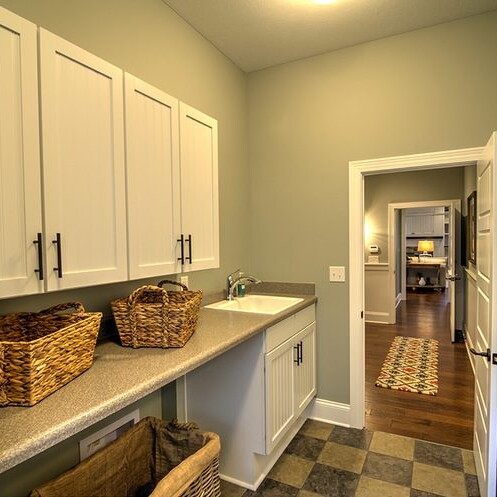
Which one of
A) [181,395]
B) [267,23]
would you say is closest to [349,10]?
[267,23]

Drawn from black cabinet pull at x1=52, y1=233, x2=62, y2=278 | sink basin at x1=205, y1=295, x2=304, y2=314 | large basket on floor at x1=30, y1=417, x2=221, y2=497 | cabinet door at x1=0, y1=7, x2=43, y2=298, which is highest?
cabinet door at x1=0, y1=7, x2=43, y2=298

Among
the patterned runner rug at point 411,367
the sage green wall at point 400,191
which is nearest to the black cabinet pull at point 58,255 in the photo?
the patterned runner rug at point 411,367

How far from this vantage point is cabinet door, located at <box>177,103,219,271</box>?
1.84 m

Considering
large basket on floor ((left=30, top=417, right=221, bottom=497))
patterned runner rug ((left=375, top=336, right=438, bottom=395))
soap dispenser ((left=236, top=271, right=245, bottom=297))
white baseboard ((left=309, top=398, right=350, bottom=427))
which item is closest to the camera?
large basket on floor ((left=30, top=417, right=221, bottom=497))

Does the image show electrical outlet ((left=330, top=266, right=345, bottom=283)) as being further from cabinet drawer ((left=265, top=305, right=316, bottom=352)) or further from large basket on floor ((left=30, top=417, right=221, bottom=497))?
large basket on floor ((left=30, top=417, right=221, bottom=497))

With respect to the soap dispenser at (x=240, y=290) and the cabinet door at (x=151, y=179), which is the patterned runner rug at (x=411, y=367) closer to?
the soap dispenser at (x=240, y=290)

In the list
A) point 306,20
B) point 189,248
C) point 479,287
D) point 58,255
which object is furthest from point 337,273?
point 58,255

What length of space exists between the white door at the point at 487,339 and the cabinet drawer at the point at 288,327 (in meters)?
1.04

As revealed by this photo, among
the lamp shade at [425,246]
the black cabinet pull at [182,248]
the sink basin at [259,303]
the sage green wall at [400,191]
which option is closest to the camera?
the black cabinet pull at [182,248]

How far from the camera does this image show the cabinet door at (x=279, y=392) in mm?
2002

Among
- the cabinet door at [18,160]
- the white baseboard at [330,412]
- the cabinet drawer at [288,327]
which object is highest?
the cabinet door at [18,160]

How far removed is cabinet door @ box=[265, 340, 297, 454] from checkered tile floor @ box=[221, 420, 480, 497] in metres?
0.24

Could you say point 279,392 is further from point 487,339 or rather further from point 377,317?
point 377,317

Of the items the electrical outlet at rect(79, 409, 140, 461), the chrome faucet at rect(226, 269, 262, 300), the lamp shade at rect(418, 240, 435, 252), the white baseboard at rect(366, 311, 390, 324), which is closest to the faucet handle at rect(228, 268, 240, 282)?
the chrome faucet at rect(226, 269, 262, 300)
